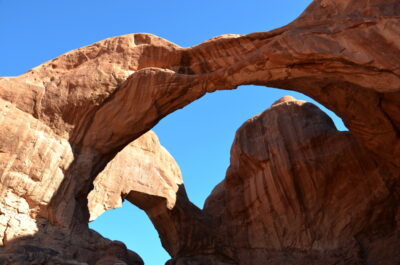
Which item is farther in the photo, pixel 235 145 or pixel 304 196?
pixel 235 145

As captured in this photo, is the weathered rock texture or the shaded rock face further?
the shaded rock face

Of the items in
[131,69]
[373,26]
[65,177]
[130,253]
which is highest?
[131,69]

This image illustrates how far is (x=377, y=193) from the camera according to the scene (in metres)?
16.8

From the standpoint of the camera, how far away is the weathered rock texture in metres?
11.9

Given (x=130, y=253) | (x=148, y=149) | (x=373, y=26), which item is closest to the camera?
(x=373, y=26)

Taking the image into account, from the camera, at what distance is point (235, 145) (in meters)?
19.6

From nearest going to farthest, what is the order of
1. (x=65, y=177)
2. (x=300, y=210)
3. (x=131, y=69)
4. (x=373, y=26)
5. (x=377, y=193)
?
1. (x=373, y=26)
2. (x=65, y=177)
3. (x=131, y=69)
4. (x=377, y=193)
5. (x=300, y=210)

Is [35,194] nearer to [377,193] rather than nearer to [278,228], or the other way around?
[278,228]

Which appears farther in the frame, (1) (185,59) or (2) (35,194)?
(1) (185,59)

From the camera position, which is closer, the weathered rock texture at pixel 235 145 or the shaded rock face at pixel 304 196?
the weathered rock texture at pixel 235 145

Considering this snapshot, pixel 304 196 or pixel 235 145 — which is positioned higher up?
pixel 235 145

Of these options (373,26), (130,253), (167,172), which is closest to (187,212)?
(167,172)

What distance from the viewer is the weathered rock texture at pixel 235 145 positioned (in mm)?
11859

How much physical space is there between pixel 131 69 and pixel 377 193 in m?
9.03
